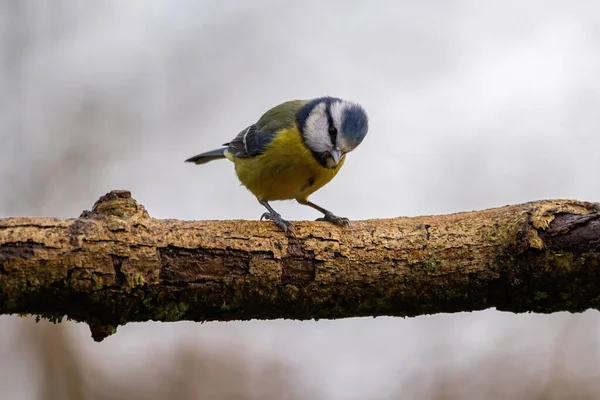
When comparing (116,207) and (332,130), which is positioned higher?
(332,130)

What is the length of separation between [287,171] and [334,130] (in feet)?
0.90

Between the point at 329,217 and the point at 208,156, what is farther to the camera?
the point at 208,156

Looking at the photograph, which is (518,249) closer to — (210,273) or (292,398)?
(210,273)

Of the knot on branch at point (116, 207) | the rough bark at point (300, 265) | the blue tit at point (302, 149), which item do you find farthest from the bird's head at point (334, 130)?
the knot on branch at point (116, 207)

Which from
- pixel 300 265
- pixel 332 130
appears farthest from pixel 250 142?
pixel 300 265

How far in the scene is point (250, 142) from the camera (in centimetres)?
318

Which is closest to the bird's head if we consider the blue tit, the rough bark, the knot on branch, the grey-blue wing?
the blue tit

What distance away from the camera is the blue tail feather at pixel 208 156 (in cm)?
372

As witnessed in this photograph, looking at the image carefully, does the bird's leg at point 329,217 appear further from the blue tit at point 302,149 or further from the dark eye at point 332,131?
the dark eye at point 332,131

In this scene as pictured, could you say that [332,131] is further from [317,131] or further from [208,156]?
[208,156]

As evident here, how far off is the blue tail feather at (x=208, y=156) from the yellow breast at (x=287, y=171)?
665 mm

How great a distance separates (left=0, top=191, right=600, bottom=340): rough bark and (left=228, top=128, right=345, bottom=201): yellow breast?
0.76 metres

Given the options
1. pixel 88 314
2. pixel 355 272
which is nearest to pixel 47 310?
pixel 88 314

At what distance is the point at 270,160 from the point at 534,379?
1900 mm
